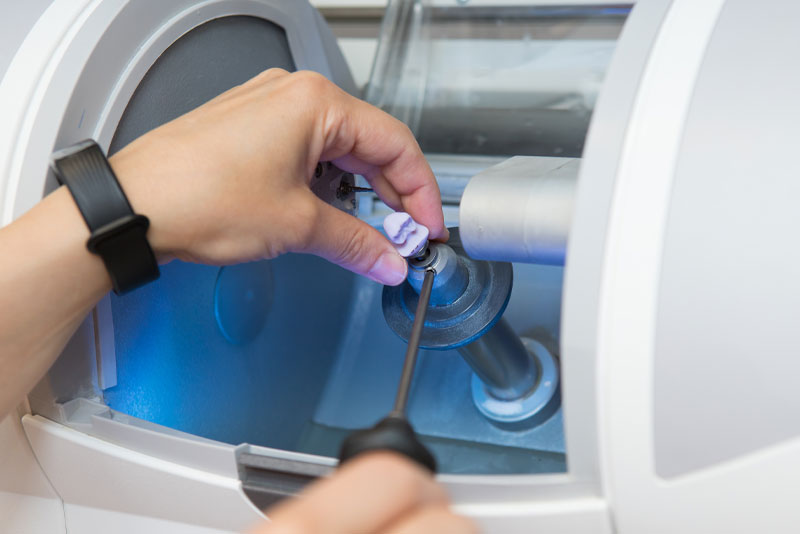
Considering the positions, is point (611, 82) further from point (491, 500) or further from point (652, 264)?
point (491, 500)

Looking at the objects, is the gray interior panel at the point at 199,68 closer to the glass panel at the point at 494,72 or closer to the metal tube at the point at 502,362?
the glass panel at the point at 494,72

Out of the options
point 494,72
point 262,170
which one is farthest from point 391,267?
point 494,72

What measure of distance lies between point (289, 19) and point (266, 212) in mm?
363

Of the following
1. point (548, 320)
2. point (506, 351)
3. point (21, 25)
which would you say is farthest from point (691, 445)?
point (21, 25)

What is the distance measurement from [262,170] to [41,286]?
0.18 meters

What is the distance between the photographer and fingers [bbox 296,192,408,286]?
56 centimetres

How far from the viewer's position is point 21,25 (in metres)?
0.56

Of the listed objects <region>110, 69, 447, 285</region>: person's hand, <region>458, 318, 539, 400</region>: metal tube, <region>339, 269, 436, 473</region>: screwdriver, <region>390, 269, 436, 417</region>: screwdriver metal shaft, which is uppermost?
<region>110, 69, 447, 285</region>: person's hand

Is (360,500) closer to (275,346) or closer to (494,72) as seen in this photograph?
(275,346)

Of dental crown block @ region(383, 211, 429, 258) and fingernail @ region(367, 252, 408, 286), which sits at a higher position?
dental crown block @ region(383, 211, 429, 258)

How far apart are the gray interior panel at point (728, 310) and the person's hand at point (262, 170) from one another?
0.25m

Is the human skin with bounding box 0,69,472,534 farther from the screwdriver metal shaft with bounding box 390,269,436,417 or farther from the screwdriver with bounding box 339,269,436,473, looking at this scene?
the screwdriver with bounding box 339,269,436,473

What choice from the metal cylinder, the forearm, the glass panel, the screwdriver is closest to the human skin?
the forearm

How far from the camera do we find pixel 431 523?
35 centimetres
